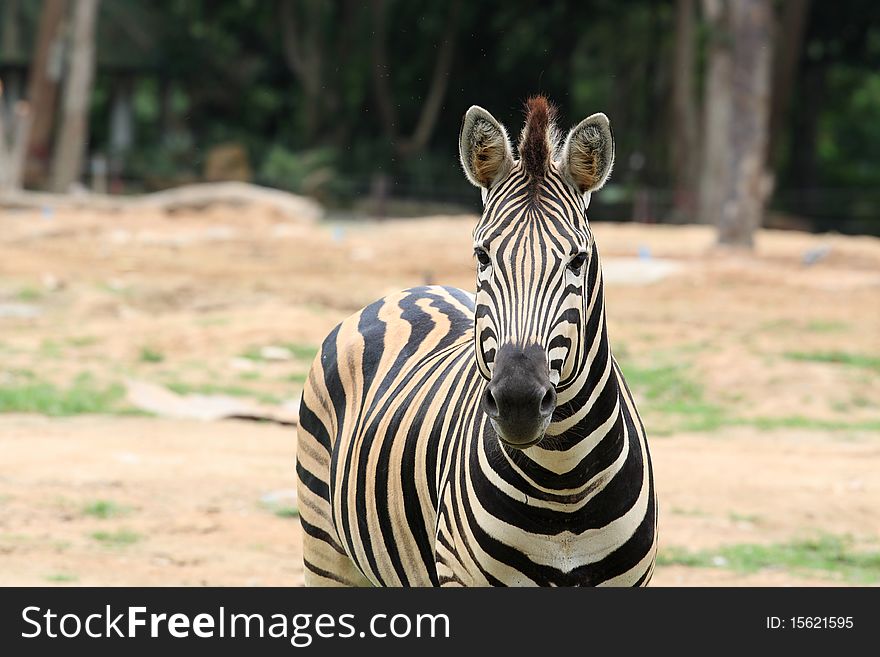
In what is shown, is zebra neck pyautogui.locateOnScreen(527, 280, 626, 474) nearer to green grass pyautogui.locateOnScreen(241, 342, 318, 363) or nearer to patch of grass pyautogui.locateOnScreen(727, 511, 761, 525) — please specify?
patch of grass pyautogui.locateOnScreen(727, 511, 761, 525)

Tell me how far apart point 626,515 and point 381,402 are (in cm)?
117

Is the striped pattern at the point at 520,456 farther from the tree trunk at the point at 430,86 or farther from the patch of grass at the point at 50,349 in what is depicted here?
the tree trunk at the point at 430,86

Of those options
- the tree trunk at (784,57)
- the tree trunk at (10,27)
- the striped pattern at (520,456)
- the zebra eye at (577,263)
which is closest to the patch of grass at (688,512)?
the striped pattern at (520,456)

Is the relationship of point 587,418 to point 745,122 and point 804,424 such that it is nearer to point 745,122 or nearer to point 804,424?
point 804,424

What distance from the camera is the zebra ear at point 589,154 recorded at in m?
3.61

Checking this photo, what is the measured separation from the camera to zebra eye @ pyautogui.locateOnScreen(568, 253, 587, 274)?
352 cm

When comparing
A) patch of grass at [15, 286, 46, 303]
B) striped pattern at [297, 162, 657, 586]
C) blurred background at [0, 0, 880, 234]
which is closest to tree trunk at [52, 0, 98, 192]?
blurred background at [0, 0, 880, 234]

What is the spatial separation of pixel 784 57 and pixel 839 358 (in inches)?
778

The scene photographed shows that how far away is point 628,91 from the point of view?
4450 cm

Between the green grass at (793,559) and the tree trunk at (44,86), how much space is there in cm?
2809

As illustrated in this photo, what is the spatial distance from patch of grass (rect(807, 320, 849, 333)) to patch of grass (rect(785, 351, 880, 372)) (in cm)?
124

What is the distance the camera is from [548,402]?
→ 10.7ft

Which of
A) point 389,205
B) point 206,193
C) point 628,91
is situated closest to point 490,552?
point 206,193

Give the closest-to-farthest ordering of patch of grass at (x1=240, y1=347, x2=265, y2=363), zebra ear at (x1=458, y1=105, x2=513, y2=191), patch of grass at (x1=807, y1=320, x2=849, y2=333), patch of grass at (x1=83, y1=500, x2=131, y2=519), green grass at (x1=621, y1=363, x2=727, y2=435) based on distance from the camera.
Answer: zebra ear at (x1=458, y1=105, x2=513, y2=191) < patch of grass at (x1=83, y1=500, x2=131, y2=519) < green grass at (x1=621, y1=363, x2=727, y2=435) < patch of grass at (x1=240, y1=347, x2=265, y2=363) < patch of grass at (x1=807, y1=320, x2=849, y2=333)
